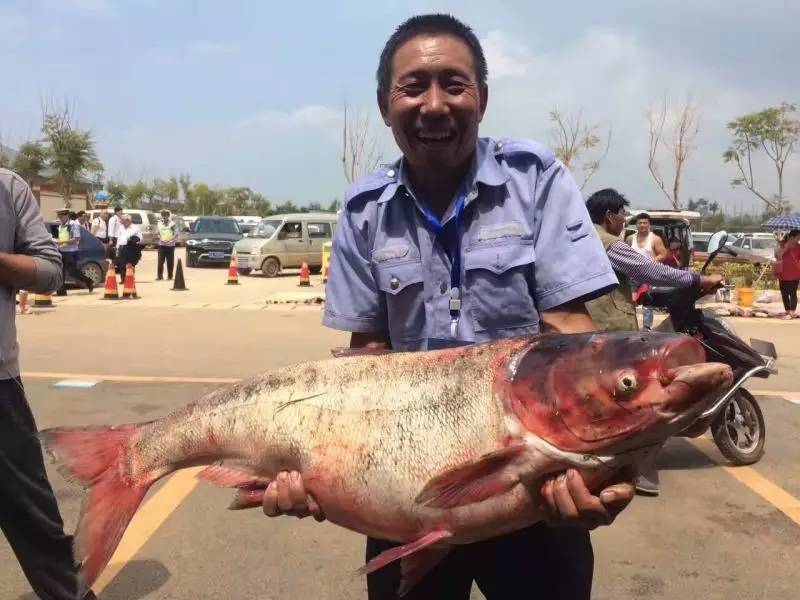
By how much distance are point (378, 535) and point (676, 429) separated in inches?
29.8

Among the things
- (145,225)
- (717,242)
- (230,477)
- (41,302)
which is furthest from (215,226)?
(230,477)

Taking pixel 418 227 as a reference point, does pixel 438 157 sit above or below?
above

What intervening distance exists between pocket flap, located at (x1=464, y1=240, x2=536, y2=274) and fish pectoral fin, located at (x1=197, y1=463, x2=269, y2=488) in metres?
0.83

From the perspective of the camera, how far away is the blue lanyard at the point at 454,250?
1.95 m

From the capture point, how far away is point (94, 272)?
15.9 m

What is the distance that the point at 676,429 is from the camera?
1477mm

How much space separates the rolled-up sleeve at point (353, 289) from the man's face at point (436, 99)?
1.05ft

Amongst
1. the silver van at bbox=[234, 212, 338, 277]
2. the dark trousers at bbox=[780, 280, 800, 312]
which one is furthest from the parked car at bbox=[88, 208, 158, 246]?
the dark trousers at bbox=[780, 280, 800, 312]

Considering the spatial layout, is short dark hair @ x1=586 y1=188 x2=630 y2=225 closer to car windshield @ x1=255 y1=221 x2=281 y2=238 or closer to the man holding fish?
the man holding fish

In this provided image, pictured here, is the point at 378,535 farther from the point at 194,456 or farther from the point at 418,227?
the point at 418,227

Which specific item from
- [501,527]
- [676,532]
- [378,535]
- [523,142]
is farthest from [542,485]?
[676,532]

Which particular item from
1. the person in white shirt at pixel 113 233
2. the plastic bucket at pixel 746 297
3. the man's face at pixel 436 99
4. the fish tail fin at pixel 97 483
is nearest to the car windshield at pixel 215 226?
the person in white shirt at pixel 113 233

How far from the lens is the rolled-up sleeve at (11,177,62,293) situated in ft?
9.23

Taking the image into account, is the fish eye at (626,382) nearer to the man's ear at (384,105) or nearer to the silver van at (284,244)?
the man's ear at (384,105)
